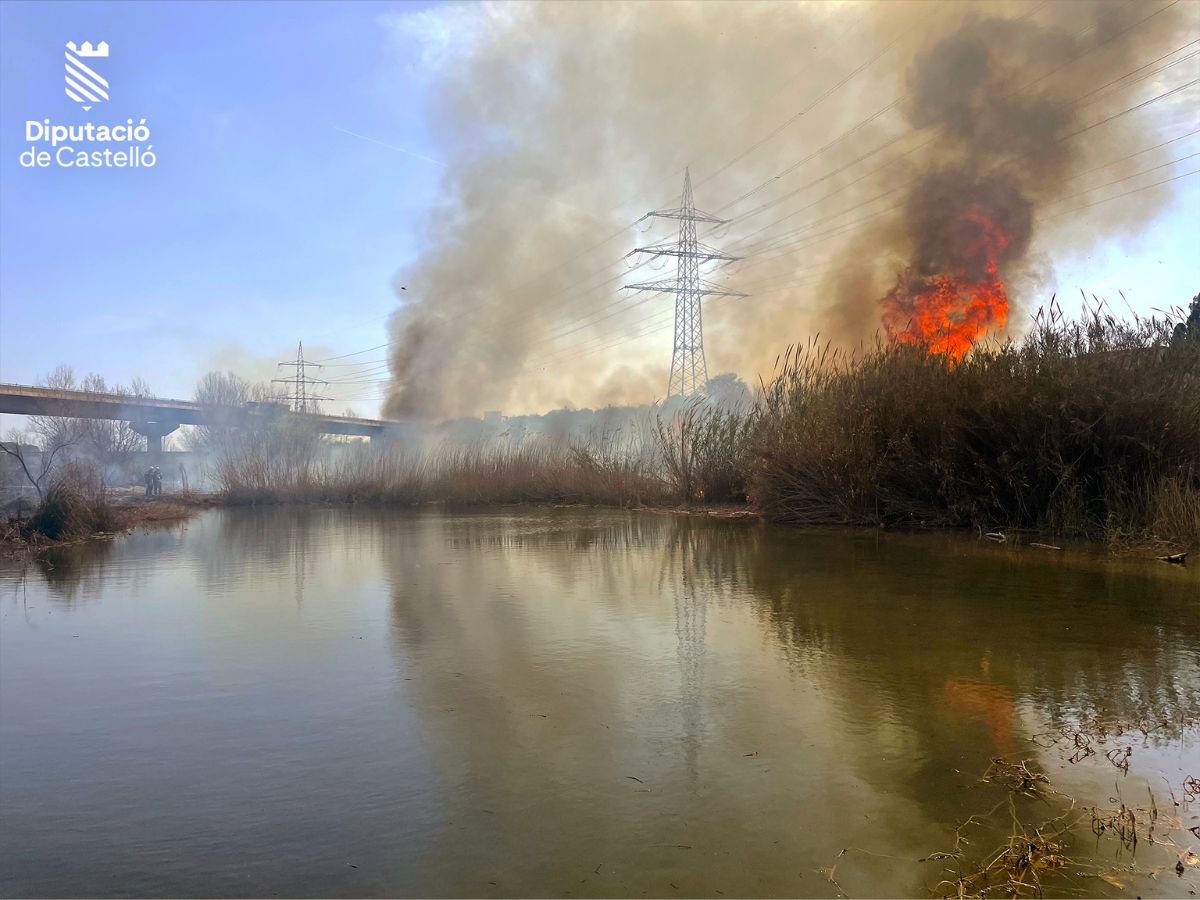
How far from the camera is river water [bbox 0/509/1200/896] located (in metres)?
1.84

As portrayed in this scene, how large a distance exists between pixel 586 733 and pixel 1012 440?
7073mm

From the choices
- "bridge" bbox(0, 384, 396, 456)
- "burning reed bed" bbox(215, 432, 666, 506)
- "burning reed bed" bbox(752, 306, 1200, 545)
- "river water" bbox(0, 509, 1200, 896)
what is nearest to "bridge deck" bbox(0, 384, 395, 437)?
"bridge" bbox(0, 384, 396, 456)

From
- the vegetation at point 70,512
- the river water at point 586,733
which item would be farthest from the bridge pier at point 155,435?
the river water at point 586,733

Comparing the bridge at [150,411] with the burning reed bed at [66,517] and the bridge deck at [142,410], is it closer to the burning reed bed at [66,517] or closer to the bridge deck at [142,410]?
the bridge deck at [142,410]

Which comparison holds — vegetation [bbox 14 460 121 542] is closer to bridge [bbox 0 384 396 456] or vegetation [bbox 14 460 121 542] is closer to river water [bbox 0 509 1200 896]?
river water [bbox 0 509 1200 896]

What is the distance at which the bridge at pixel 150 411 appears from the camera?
30.2m

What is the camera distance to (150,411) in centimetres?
3678

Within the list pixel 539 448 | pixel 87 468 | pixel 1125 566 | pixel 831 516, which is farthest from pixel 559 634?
pixel 539 448

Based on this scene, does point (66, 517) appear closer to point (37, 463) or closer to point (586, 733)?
point (586, 733)

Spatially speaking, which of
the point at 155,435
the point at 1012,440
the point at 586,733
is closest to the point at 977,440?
the point at 1012,440

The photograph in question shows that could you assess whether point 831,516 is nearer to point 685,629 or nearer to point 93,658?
point 685,629

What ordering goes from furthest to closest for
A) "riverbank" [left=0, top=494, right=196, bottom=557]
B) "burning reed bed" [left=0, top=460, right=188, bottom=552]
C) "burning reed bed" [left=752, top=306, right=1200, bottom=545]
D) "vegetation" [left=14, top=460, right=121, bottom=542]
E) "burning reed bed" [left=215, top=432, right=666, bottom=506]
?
"burning reed bed" [left=215, top=432, right=666, bottom=506] → "vegetation" [left=14, top=460, right=121, bottom=542] → "burning reed bed" [left=0, top=460, right=188, bottom=552] → "riverbank" [left=0, top=494, right=196, bottom=557] → "burning reed bed" [left=752, top=306, right=1200, bottom=545]

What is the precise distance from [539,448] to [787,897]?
15966 mm

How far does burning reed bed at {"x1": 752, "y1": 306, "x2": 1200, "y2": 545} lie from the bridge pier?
34503mm
